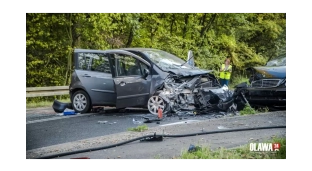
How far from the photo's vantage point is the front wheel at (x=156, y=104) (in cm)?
716

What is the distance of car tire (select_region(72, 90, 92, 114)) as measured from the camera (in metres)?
7.23

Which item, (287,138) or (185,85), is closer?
(287,138)

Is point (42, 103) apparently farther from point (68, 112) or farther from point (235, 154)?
point (235, 154)

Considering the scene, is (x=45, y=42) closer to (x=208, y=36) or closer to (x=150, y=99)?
(x=150, y=99)

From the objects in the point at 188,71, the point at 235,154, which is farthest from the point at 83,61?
the point at 235,154

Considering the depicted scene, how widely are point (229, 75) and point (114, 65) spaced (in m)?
1.78

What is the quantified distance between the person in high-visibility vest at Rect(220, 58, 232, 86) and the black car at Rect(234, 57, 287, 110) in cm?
22

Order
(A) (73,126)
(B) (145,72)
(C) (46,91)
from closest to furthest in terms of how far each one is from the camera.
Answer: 1. (A) (73,126)
2. (C) (46,91)
3. (B) (145,72)

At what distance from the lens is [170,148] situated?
6238mm

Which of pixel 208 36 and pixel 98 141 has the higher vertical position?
pixel 208 36

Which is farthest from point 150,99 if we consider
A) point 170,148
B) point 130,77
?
point 170,148

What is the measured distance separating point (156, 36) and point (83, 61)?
3.83 feet

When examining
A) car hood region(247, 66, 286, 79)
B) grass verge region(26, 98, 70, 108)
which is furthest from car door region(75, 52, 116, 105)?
car hood region(247, 66, 286, 79)

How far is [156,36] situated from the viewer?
7000 mm
